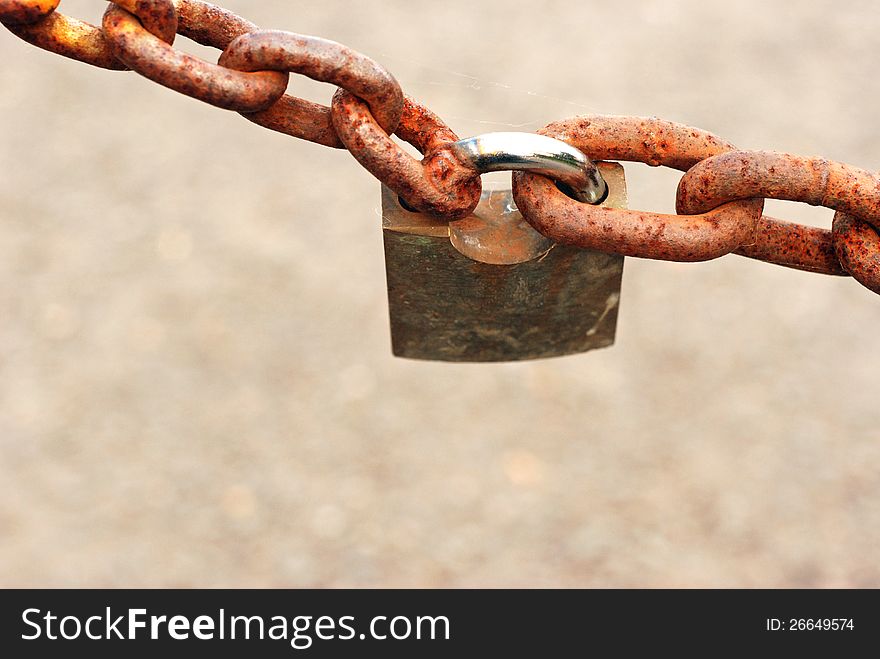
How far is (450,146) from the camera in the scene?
94 cm

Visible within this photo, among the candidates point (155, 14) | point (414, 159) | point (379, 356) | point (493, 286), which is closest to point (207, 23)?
point (155, 14)

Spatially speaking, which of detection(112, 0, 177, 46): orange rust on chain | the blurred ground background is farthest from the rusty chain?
the blurred ground background

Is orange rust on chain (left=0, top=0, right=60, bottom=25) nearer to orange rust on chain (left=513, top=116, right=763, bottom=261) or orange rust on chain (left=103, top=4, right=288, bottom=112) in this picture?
orange rust on chain (left=103, top=4, right=288, bottom=112)

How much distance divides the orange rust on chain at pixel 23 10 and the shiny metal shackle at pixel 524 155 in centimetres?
36

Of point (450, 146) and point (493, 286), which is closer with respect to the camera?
point (450, 146)

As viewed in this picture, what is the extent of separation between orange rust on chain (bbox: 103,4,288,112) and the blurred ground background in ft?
5.56

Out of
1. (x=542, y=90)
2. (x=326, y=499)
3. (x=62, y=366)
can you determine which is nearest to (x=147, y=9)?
(x=326, y=499)

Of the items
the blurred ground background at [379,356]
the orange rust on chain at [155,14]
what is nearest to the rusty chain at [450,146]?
the orange rust on chain at [155,14]

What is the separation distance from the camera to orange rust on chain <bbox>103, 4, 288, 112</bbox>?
0.84 metres

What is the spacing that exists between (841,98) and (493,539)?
202 cm

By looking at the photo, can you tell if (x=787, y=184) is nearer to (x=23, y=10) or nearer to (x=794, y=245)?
(x=794, y=245)

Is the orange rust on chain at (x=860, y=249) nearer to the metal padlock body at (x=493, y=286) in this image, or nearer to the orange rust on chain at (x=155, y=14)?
the metal padlock body at (x=493, y=286)

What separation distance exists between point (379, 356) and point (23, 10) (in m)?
1.96

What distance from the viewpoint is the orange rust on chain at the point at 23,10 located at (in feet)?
2.81
